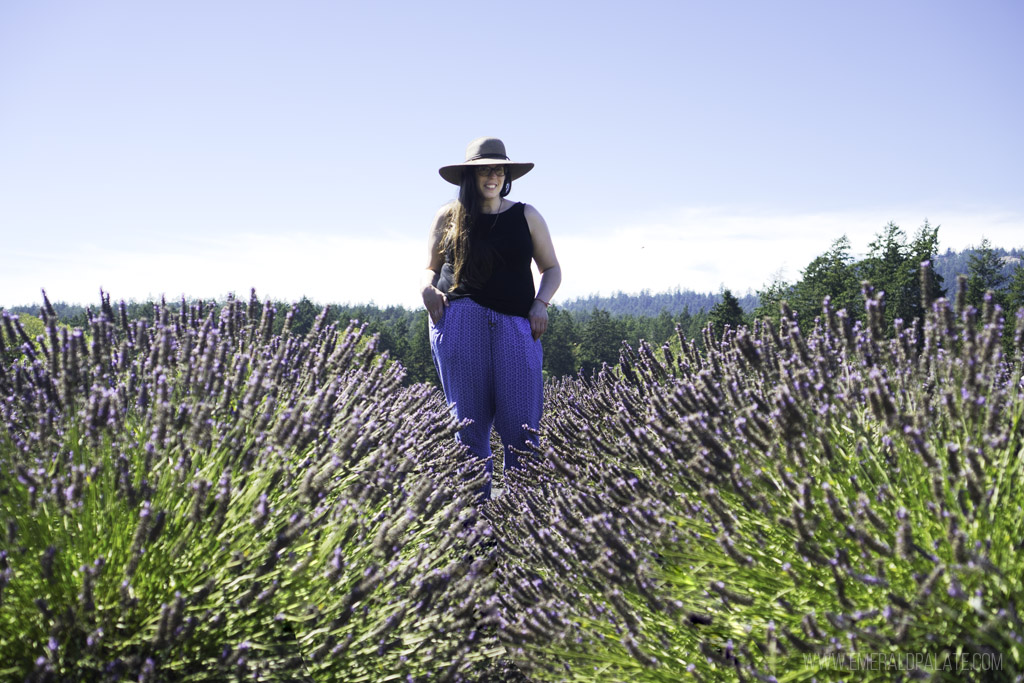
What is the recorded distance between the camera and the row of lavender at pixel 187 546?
4.93 ft

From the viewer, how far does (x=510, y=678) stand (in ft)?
7.97

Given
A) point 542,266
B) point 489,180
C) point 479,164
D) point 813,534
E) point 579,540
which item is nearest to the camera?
point 813,534

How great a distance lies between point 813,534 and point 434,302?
2.58 meters

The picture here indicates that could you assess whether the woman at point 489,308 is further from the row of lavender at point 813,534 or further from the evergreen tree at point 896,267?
the evergreen tree at point 896,267

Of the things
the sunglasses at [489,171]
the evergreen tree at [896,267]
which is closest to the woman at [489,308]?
the sunglasses at [489,171]

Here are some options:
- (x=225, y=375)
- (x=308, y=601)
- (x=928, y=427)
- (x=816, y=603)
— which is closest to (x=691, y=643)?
(x=816, y=603)

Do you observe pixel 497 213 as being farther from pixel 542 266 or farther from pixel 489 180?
pixel 542 266

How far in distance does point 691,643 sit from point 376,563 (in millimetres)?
870

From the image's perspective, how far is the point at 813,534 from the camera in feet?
5.12

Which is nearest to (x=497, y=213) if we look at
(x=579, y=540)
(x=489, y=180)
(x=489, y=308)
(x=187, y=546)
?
(x=489, y=180)

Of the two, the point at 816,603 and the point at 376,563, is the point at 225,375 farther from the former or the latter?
the point at 816,603

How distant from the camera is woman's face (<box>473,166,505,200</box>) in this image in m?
3.80

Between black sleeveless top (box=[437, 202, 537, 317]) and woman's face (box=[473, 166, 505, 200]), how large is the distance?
13 centimetres

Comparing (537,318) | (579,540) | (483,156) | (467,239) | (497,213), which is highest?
(483,156)
